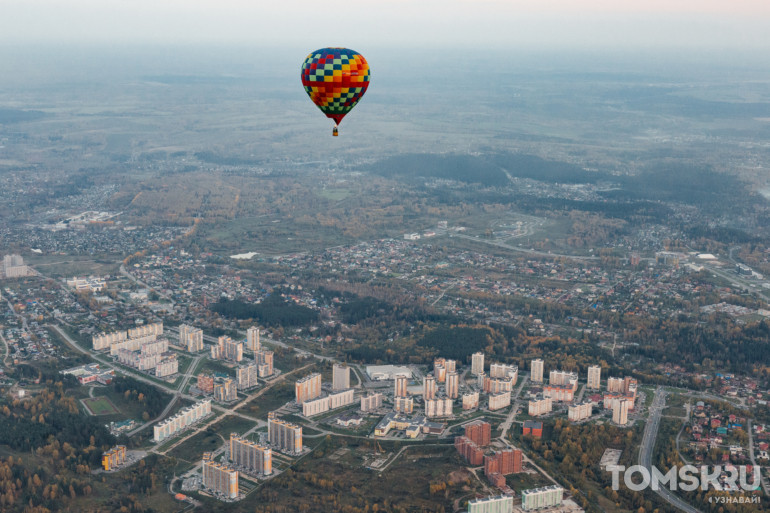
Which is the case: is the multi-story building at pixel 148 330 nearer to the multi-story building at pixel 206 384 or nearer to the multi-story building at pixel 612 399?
the multi-story building at pixel 206 384

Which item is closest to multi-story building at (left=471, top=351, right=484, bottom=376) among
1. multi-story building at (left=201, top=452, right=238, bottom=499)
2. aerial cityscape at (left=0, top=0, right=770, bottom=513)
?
aerial cityscape at (left=0, top=0, right=770, bottom=513)

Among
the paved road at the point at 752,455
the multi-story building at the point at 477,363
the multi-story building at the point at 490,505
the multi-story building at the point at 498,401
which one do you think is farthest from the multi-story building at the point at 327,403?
the paved road at the point at 752,455

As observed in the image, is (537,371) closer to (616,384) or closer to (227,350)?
(616,384)

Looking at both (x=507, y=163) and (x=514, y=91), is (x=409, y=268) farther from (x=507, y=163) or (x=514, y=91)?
(x=514, y=91)

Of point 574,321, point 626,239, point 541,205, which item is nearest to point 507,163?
point 541,205

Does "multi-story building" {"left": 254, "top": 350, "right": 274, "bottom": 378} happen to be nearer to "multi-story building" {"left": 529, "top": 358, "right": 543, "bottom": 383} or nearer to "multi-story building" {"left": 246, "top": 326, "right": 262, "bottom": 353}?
"multi-story building" {"left": 246, "top": 326, "right": 262, "bottom": 353}

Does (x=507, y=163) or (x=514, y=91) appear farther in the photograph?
(x=514, y=91)
